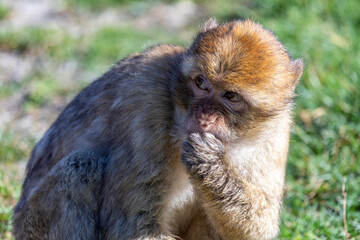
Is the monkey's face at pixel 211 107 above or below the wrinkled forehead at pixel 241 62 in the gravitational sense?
below

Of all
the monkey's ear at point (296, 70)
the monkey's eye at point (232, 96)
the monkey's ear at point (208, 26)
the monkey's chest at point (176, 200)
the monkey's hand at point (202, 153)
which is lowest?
the monkey's chest at point (176, 200)

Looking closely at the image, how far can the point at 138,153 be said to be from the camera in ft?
13.9

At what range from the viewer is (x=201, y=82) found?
3971 mm

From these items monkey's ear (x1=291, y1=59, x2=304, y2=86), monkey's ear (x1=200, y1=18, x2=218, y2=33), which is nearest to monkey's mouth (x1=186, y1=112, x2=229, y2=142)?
monkey's ear (x1=291, y1=59, x2=304, y2=86)

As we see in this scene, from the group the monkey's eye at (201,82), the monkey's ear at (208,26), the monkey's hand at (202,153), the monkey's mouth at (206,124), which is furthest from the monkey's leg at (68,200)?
the monkey's ear at (208,26)

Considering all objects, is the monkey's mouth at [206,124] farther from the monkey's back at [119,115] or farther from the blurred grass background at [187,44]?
the blurred grass background at [187,44]

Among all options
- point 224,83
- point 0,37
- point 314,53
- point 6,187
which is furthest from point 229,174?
point 0,37

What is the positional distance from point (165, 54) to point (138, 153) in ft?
2.84

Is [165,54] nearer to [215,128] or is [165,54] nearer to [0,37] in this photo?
[215,128]

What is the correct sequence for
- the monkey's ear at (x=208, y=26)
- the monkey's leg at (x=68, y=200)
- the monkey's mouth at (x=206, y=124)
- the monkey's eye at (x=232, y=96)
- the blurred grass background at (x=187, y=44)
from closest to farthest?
the monkey's mouth at (x=206, y=124) → the monkey's eye at (x=232, y=96) → the monkey's leg at (x=68, y=200) → the monkey's ear at (x=208, y=26) → the blurred grass background at (x=187, y=44)

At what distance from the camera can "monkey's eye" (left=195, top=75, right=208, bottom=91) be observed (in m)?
3.94

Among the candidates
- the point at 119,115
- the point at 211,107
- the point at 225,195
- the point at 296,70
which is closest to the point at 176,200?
the point at 225,195

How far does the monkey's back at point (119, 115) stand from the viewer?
431 centimetres

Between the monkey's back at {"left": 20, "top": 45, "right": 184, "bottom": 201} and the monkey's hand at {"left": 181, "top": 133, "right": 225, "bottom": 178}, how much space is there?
38 centimetres
